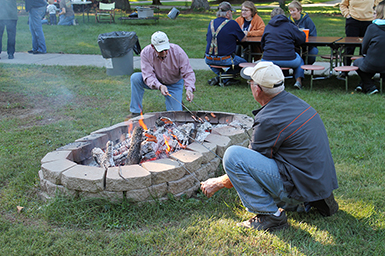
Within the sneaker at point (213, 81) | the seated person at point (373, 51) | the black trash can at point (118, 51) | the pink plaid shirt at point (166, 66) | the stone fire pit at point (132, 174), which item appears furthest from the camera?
the black trash can at point (118, 51)

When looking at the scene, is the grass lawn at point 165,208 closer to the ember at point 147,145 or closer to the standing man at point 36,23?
the ember at point 147,145

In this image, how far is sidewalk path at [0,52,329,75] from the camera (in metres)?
8.72

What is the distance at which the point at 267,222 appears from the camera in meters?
2.61

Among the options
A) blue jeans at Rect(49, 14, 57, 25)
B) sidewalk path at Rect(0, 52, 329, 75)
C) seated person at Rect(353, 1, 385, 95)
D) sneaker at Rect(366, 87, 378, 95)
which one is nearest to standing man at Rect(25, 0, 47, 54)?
sidewalk path at Rect(0, 52, 329, 75)

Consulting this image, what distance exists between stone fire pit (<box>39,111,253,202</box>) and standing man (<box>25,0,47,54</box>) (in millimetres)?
7811

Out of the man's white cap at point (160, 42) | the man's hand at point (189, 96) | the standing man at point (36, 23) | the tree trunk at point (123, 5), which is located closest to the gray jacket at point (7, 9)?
the standing man at point (36, 23)

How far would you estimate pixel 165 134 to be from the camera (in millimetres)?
3732

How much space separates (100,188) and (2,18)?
8333 mm

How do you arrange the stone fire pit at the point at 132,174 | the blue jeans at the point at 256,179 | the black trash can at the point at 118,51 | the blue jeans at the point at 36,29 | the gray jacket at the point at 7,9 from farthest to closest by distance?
the blue jeans at the point at 36,29 < the gray jacket at the point at 7,9 < the black trash can at the point at 118,51 < the stone fire pit at the point at 132,174 < the blue jeans at the point at 256,179

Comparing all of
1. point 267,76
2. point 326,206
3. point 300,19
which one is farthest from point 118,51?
point 326,206

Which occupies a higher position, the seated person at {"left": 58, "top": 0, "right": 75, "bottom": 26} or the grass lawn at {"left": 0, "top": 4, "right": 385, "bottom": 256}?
the seated person at {"left": 58, "top": 0, "right": 75, "bottom": 26}

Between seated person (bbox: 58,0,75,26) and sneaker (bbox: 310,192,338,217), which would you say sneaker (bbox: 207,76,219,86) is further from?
seated person (bbox: 58,0,75,26)

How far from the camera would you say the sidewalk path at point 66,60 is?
8.72m

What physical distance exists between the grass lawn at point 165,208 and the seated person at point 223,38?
4.44ft
